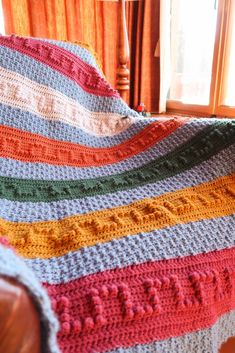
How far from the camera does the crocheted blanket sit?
1.62 feet

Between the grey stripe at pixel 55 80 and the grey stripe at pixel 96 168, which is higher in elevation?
the grey stripe at pixel 55 80

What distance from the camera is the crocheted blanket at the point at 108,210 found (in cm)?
49

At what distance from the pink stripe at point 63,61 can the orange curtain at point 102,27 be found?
1071 millimetres

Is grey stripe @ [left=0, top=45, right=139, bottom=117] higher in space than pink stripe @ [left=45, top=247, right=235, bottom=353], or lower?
higher

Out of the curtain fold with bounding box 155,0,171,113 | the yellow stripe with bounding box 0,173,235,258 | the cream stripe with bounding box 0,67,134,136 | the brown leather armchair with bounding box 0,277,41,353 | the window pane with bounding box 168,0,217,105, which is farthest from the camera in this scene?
the curtain fold with bounding box 155,0,171,113

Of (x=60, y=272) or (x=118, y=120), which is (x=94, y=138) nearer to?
(x=118, y=120)

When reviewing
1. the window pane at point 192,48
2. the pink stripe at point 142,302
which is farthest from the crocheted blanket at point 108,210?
the window pane at point 192,48

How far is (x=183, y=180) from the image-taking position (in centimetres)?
78

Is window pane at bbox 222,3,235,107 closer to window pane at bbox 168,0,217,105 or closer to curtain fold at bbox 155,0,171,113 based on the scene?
window pane at bbox 168,0,217,105

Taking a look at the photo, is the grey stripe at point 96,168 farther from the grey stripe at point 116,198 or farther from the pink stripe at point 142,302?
the pink stripe at point 142,302

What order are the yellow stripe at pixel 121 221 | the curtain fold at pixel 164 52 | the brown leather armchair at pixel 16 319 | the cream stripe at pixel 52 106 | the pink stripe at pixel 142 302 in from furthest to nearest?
1. the curtain fold at pixel 164 52
2. the cream stripe at pixel 52 106
3. the yellow stripe at pixel 121 221
4. the pink stripe at pixel 142 302
5. the brown leather armchair at pixel 16 319

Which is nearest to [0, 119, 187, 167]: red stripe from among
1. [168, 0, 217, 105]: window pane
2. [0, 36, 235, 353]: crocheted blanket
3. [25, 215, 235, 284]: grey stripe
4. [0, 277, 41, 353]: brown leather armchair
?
[0, 36, 235, 353]: crocheted blanket

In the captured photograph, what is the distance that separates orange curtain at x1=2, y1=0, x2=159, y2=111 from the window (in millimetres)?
139

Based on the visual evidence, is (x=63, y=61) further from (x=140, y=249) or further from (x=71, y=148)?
(x=140, y=249)
